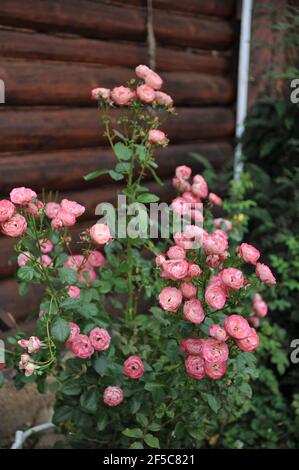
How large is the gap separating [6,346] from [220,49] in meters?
2.47

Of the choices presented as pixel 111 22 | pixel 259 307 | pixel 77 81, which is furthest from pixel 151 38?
pixel 259 307

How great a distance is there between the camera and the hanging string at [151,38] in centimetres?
344

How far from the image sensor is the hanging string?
344cm

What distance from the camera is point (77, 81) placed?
305 cm

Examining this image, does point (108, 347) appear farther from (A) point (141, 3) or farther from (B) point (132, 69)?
(A) point (141, 3)

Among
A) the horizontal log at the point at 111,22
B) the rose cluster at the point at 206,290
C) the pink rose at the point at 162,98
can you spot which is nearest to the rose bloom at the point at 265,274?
the rose cluster at the point at 206,290

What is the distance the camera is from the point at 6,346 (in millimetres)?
2754

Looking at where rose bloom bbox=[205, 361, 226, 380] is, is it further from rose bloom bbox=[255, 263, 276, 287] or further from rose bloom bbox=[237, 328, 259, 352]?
rose bloom bbox=[255, 263, 276, 287]

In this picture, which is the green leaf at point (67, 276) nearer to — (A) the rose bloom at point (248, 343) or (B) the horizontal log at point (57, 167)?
(A) the rose bloom at point (248, 343)

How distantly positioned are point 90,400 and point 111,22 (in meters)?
2.02

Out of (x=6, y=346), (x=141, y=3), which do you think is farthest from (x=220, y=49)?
(x=6, y=346)

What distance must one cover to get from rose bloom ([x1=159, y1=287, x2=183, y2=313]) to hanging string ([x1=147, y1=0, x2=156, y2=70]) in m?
2.02

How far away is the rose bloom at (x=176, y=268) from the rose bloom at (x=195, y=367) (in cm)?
27

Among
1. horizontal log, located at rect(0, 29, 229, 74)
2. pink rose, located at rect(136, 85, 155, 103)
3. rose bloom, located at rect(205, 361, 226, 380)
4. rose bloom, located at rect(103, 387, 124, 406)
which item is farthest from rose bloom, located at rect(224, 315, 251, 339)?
horizontal log, located at rect(0, 29, 229, 74)
